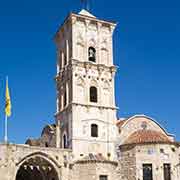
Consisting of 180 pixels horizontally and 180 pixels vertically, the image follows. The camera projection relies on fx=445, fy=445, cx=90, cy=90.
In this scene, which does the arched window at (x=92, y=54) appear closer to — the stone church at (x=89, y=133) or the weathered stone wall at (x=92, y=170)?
the stone church at (x=89, y=133)

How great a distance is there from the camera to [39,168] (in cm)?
3925

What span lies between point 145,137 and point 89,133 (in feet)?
15.7

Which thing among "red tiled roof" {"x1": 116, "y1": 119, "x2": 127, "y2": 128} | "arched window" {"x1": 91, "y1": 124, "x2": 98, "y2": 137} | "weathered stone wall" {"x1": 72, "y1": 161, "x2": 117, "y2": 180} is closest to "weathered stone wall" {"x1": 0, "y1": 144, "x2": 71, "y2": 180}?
"weathered stone wall" {"x1": 72, "y1": 161, "x2": 117, "y2": 180}

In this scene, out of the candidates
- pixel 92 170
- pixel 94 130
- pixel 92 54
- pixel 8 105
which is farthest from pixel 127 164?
Result: pixel 8 105

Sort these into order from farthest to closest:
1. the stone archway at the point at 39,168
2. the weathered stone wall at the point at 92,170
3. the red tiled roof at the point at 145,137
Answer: the red tiled roof at the point at 145,137, the stone archway at the point at 39,168, the weathered stone wall at the point at 92,170

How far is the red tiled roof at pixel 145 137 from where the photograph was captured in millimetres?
37125

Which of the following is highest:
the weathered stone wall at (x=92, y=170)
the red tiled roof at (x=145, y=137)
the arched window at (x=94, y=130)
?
the arched window at (x=94, y=130)

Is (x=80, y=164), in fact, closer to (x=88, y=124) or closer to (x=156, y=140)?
(x=88, y=124)

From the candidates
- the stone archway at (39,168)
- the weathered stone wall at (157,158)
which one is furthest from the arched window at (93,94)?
the stone archway at (39,168)

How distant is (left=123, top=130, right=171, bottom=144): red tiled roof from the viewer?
3712 centimetres

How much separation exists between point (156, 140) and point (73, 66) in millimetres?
9760

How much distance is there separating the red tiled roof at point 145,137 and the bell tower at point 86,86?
1.78 meters

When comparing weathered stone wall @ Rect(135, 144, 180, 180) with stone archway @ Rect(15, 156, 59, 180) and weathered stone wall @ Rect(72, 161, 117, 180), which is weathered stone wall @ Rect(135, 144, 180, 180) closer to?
weathered stone wall @ Rect(72, 161, 117, 180)

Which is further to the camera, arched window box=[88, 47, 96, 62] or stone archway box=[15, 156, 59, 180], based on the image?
arched window box=[88, 47, 96, 62]
